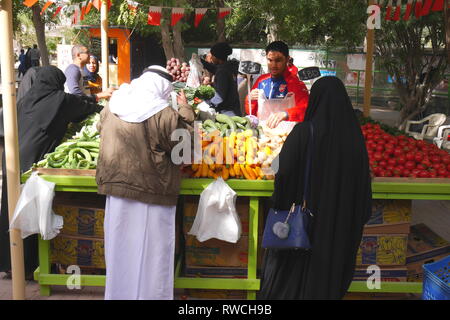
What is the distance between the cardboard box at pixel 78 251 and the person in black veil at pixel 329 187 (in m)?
1.84

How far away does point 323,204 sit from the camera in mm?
3648

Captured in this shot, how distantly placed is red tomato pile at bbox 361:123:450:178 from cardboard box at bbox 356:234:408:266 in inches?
22.1

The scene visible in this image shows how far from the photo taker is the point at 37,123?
491cm

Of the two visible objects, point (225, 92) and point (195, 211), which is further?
point (225, 92)

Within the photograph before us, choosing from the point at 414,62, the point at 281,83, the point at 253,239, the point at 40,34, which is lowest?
the point at 253,239

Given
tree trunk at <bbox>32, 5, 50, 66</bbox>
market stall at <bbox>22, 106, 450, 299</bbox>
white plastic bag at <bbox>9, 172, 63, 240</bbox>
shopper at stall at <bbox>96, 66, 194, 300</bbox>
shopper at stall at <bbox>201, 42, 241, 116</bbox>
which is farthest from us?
tree trunk at <bbox>32, 5, 50, 66</bbox>

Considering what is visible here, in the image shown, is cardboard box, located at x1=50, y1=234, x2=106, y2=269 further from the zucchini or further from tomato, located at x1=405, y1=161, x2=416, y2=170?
tomato, located at x1=405, y1=161, x2=416, y2=170

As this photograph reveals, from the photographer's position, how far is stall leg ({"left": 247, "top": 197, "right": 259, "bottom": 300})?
4551mm

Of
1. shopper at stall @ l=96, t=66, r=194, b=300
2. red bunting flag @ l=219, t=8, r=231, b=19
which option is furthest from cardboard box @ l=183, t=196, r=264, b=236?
red bunting flag @ l=219, t=8, r=231, b=19

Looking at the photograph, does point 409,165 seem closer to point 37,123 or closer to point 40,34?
point 37,123

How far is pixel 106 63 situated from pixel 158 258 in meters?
4.33

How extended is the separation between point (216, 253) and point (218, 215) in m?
0.44

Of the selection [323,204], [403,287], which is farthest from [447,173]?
[323,204]

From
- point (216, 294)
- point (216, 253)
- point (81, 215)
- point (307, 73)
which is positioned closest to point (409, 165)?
point (216, 253)
